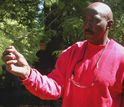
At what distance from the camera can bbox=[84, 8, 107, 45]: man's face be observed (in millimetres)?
1262

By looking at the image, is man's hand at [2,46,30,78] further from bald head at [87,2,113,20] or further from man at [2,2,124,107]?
bald head at [87,2,113,20]

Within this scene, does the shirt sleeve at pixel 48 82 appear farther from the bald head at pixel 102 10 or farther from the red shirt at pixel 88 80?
the bald head at pixel 102 10

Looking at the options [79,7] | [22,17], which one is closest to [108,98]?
[79,7]

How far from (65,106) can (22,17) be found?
282 cm

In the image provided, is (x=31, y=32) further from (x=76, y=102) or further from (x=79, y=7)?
(x=76, y=102)

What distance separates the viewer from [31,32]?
359 cm

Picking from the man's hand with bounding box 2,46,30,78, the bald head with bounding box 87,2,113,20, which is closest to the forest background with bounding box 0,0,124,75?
the bald head with bounding box 87,2,113,20

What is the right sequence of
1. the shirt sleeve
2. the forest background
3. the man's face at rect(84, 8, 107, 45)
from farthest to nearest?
1. the forest background
2. the man's face at rect(84, 8, 107, 45)
3. the shirt sleeve

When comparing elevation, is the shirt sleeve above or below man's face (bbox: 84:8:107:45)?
below

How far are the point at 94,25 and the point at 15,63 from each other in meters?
0.66

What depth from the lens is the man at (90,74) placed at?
3.83ft

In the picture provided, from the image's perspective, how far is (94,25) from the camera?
4.13 feet

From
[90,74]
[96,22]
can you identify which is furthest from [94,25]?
[90,74]

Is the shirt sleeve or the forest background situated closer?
the shirt sleeve
